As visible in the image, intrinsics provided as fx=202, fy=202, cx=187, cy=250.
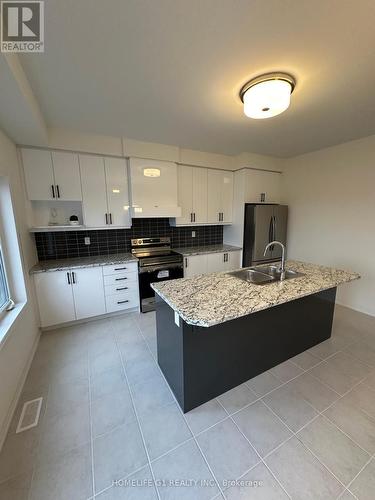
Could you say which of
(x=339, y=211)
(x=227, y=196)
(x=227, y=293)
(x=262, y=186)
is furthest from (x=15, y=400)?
(x=339, y=211)

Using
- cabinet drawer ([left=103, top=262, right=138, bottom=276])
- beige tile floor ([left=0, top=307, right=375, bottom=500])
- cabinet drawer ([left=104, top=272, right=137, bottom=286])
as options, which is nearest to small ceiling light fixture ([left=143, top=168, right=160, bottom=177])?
cabinet drawer ([left=103, top=262, right=138, bottom=276])

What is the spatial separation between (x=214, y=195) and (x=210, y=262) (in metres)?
1.28

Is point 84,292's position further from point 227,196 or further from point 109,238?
point 227,196

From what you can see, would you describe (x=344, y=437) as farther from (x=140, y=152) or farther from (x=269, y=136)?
(x=140, y=152)

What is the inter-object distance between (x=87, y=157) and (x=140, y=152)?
2.45ft

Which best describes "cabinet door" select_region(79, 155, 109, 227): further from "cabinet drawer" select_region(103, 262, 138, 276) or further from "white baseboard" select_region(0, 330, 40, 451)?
"white baseboard" select_region(0, 330, 40, 451)

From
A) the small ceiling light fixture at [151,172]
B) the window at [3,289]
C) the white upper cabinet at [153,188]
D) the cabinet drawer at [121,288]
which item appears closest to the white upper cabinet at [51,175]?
the white upper cabinet at [153,188]

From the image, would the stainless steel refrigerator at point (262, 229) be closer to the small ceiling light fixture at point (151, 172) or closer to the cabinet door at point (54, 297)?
the small ceiling light fixture at point (151, 172)

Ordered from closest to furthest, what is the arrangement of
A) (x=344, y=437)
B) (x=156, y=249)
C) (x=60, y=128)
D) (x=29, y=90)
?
1. (x=344, y=437)
2. (x=29, y=90)
3. (x=60, y=128)
4. (x=156, y=249)

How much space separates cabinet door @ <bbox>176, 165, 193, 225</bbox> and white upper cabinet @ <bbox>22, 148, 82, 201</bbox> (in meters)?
1.56

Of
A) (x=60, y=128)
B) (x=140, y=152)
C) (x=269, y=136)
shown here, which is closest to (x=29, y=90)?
(x=60, y=128)

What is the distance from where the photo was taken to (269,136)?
286 centimetres

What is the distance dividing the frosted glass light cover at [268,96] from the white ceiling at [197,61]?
97 millimetres

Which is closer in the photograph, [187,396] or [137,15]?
[137,15]
